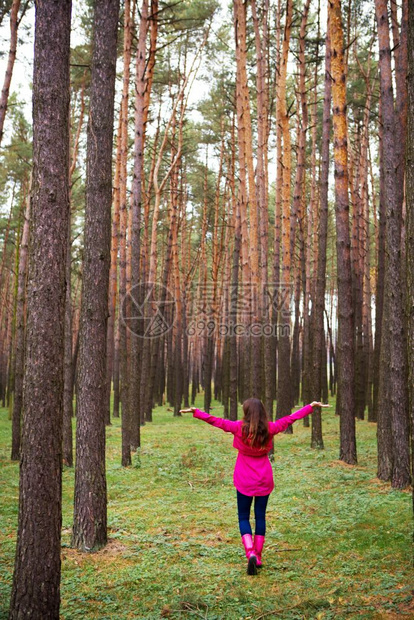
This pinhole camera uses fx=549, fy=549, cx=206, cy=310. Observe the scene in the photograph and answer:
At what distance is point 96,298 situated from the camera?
5.61 m

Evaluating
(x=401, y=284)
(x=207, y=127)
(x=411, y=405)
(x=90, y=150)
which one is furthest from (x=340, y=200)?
(x=207, y=127)

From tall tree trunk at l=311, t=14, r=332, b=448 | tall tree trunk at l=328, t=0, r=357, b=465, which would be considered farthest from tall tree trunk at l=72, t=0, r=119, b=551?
tall tree trunk at l=311, t=14, r=332, b=448

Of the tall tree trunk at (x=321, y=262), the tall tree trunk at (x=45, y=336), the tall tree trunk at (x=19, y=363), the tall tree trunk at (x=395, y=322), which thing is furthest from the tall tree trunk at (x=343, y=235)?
the tall tree trunk at (x=45, y=336)

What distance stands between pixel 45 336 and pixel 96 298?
6.92ft

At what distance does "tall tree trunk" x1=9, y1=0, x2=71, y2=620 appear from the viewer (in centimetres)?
347

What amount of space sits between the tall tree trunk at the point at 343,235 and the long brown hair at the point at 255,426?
4.86 m

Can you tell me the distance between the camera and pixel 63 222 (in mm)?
3652

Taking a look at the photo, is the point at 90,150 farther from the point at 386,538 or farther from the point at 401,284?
the point at 386,538

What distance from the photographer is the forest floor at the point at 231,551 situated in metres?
4.01

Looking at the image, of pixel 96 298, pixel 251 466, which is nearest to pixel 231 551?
pixel 251 466

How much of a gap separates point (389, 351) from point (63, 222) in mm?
5595

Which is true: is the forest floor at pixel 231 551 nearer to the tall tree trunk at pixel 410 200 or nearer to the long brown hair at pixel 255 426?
the long brown hair at pixel 255 426

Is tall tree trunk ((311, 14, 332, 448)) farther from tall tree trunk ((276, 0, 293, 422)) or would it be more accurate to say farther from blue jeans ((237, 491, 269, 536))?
blue jeans ((237, 491, 269, 536))

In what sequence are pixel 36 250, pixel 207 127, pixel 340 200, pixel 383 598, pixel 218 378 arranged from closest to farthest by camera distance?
pixel 36 250, pixel 383 598, pixel 340 200, pixel 207 127, pixel 218 378
